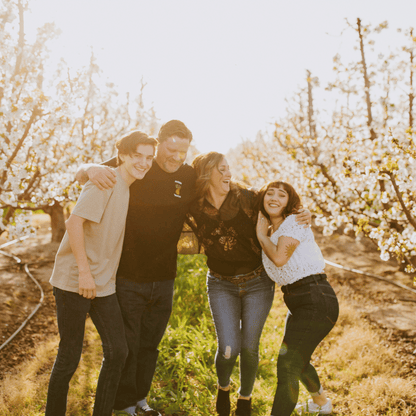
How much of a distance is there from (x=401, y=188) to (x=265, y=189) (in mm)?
2182

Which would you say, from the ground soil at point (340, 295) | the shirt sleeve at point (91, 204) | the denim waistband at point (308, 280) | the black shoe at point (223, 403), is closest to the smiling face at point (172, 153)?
the shirt sleeve at point (91, 204)

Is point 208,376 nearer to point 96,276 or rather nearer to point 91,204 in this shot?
point 96,276

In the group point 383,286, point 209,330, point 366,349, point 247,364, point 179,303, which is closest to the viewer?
point 247,364

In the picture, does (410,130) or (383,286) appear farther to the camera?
(383,286)

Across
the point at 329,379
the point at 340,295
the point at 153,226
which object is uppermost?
the point at 153,226

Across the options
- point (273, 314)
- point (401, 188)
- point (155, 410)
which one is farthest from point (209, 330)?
point (401, 188)

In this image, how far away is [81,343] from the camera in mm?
2395

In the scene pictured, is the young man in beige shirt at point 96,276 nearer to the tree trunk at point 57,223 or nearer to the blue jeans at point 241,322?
the blue jeans at point 241,322

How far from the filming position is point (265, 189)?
114 inches

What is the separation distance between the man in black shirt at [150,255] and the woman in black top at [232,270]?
20 centimetres

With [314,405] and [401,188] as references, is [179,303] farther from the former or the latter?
[401,188]

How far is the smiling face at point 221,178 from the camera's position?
2920 mm

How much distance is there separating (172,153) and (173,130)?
18 cm

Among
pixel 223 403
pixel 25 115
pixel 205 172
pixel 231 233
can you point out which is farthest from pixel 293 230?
pixel 25 115
